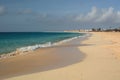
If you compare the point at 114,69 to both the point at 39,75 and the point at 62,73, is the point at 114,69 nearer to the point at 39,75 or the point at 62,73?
the point at 62,73

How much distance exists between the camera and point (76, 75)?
9.19 metres

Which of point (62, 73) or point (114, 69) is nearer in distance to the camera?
point (62, 73)

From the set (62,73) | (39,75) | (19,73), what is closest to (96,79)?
(62,73)

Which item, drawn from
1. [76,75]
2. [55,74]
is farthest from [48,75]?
[76,75]

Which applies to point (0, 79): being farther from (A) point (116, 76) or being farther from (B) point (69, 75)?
(A) point (116, 76)

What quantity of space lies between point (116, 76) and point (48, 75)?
8.95 feet

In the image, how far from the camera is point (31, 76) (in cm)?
923

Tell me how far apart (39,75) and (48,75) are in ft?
1.24

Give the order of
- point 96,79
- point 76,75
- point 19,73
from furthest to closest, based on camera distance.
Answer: point 19,73 < point 76,75 < point 96,79

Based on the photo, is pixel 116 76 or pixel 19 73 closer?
pixel 116 76

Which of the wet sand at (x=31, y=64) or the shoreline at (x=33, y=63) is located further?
the shoreline at (x=33, y=63)

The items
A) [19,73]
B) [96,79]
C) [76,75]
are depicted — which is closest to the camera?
[96,79]

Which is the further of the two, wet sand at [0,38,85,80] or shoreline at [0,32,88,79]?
shoreline at [0,32,88,79]

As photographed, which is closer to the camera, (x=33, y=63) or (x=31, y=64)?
(x=31, y=64)
